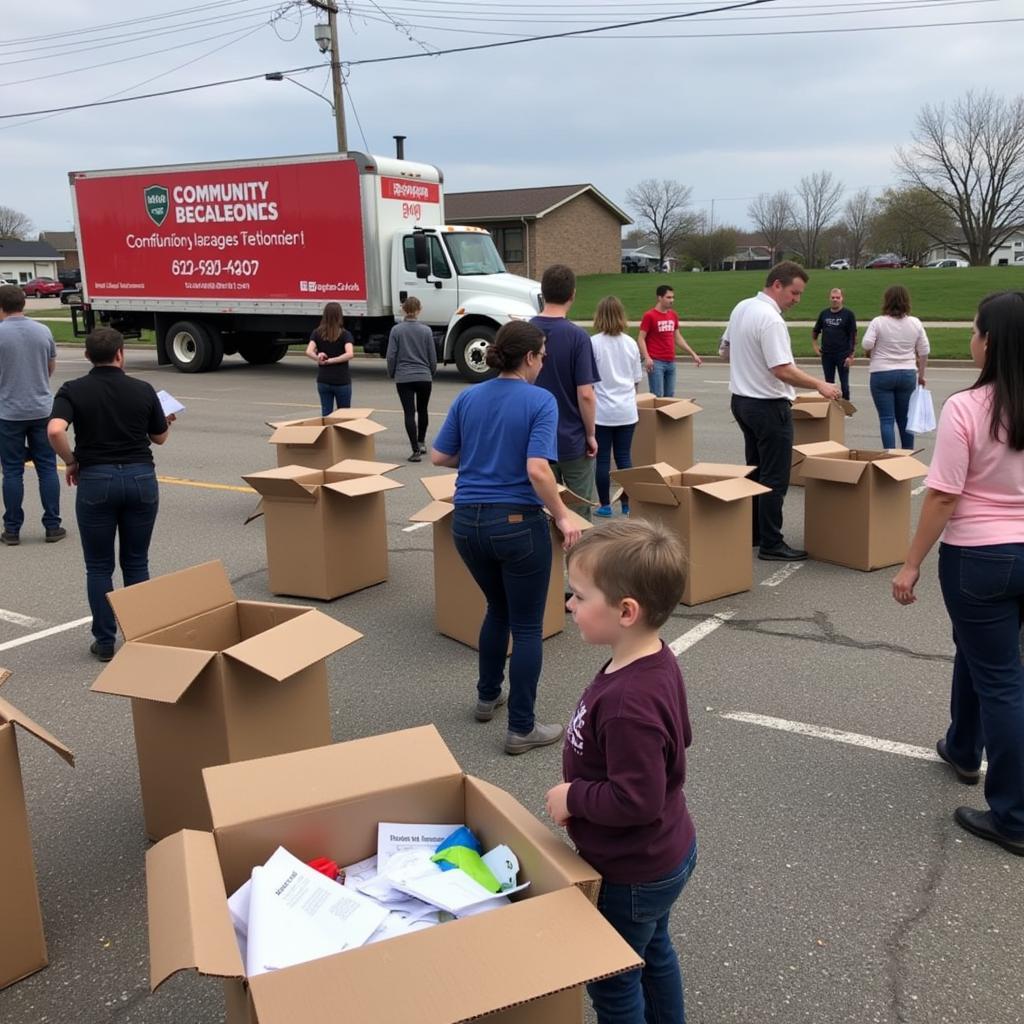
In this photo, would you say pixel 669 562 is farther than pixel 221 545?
No

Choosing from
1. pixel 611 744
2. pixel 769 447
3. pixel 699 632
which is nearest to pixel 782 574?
pixel 769 447

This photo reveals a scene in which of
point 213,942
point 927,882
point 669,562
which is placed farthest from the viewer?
point 927,882

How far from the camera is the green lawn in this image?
94.4ft

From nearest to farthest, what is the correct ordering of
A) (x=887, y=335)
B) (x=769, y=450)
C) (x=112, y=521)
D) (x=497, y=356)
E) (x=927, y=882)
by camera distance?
(x=927, y=882) → (x=497, y=356) → (x=112, y=521) → (x=769, y=450) → (x=887, y=335)

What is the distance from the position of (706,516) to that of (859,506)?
1328 mm

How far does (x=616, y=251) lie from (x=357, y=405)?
45.3 meters

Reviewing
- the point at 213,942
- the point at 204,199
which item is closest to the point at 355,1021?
the point at 213,942

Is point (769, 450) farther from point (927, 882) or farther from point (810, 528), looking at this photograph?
point (927, 882)

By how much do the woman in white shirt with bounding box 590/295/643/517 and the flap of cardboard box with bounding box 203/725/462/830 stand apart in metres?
5.01

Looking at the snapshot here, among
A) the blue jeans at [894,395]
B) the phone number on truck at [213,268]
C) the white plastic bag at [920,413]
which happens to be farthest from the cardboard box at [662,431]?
the phone number on truck at [213,268]

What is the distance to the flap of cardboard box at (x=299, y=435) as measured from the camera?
24.1ft

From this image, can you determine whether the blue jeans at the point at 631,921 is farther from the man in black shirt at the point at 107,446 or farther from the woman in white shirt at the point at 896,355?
the woman in white shirt at the point at 896,355

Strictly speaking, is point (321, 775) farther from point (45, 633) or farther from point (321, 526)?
point (45, 633)

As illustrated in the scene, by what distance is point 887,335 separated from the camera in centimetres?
873
